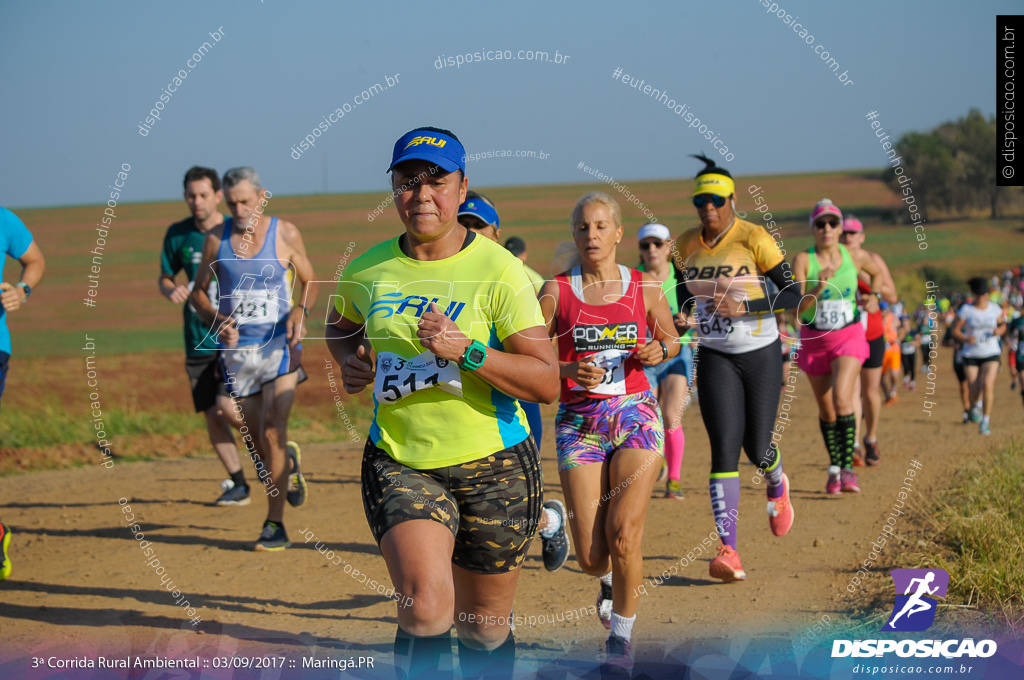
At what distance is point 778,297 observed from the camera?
17.9 ft

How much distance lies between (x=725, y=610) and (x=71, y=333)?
105ft

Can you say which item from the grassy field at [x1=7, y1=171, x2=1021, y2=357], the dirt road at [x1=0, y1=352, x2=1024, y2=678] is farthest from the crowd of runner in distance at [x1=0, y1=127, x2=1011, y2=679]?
the grassy field at [x1=7, y1=171, x2=1021, y2=357]

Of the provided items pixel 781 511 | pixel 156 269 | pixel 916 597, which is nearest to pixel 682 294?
pixel 781 511

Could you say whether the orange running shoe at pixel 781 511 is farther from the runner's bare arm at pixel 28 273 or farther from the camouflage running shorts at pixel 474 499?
the runner's bare arm at pixel 28 273

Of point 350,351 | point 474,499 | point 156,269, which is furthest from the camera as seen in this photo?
point 156,269

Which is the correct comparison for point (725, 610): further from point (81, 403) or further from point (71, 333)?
point (71, 333)

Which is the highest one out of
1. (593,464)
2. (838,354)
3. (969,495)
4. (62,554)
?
(838,354)

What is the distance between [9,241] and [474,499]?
152 inches

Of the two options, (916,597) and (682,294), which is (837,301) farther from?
(916,597)

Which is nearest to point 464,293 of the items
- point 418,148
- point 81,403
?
point 418,148

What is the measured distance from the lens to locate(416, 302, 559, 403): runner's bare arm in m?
2.96

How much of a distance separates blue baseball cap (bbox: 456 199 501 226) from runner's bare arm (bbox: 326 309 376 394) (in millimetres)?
Result: 1676

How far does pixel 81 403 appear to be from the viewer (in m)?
16.8

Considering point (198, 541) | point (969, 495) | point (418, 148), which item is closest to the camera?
point (418, 148)
